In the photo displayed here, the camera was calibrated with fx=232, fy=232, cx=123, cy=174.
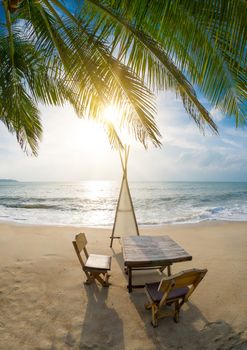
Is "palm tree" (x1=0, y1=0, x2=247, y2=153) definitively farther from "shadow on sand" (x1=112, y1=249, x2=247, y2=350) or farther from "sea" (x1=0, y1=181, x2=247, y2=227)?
"sea" (x1=0, y1=181, x2=247, y2=227)

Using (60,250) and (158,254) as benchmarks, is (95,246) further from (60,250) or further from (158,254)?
(158,254)

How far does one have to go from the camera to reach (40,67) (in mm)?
4441

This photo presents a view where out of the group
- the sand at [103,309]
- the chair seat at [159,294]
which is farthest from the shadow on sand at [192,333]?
the chair seat at [159,294]

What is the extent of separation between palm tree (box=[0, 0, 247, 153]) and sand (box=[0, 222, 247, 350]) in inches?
99.4

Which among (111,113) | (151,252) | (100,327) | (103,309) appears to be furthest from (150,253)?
(111,113)

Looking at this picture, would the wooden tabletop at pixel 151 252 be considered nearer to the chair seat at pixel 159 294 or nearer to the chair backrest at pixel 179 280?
the chair seat at pixel 159 294

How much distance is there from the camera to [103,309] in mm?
3334

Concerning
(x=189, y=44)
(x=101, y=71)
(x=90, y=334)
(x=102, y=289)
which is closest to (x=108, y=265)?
(x=102, y=289)

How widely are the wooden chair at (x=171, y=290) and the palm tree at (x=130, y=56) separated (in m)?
1.82

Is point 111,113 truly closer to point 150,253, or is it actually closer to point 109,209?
point 150,253

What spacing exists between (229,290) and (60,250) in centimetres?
405

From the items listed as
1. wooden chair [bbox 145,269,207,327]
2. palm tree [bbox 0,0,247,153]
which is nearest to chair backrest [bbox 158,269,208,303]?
wooden chair [bbox 145,269,207,327]

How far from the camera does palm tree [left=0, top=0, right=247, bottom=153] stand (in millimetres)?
1769

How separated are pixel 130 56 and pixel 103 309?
3410 mm
